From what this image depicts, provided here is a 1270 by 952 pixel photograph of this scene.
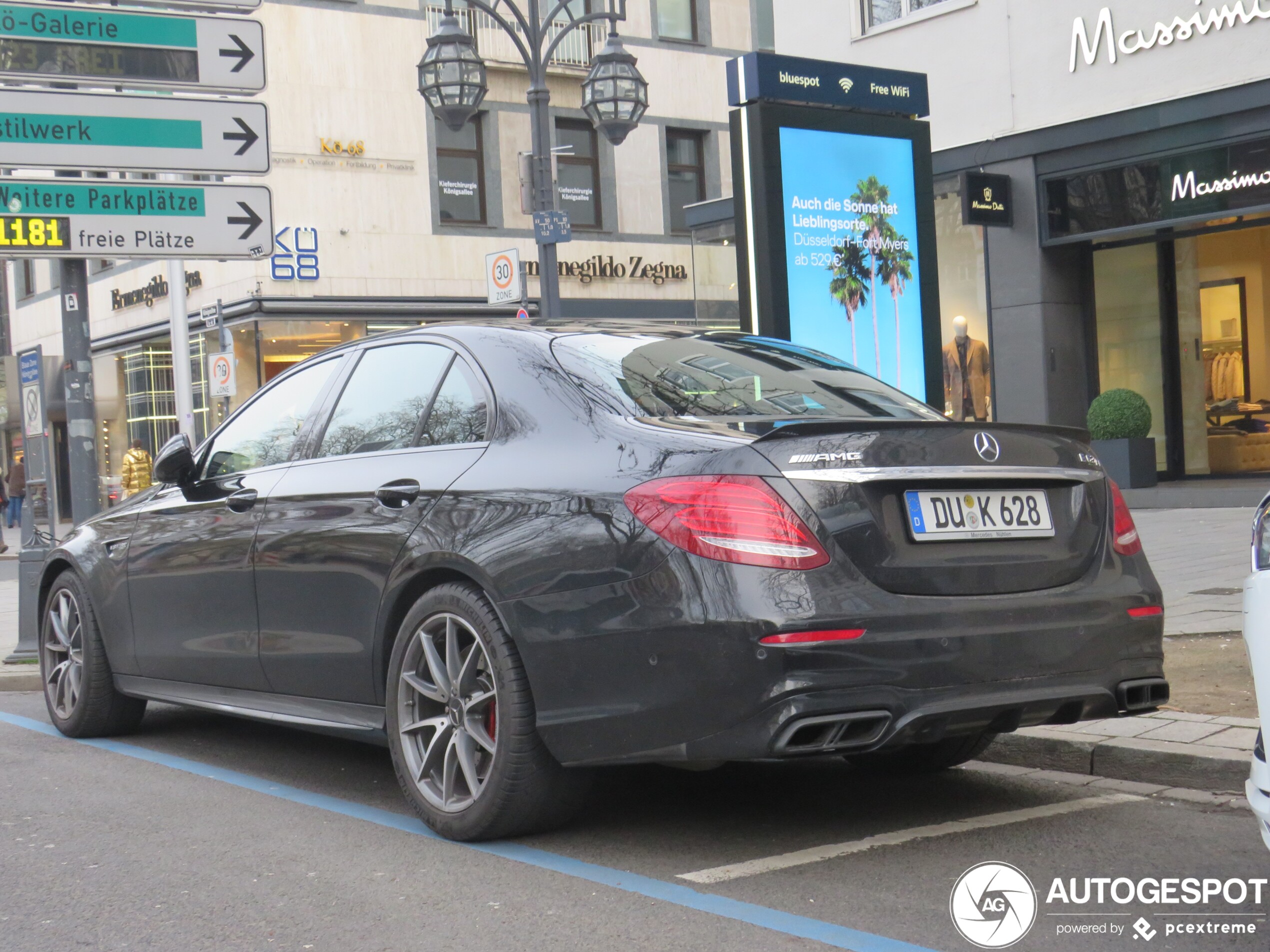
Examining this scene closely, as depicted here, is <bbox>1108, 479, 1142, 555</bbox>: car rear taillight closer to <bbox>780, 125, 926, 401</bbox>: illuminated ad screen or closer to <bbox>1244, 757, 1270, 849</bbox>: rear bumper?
<bbox>1244, 757, 1270, 849</bbox>: rear bumper

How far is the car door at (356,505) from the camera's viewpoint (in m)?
4.80

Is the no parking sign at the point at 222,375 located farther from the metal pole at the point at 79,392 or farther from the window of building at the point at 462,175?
the metal pole at the point at 79,392

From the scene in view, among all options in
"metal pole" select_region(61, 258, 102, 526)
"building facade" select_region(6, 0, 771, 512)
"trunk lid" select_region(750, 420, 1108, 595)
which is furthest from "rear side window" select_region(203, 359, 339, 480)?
"building facade" select_region(6, 0, 771, 512)

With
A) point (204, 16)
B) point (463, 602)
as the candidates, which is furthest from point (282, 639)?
point (204, 16)

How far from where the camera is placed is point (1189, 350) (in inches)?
674

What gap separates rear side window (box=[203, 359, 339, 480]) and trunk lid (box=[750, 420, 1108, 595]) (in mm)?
2284

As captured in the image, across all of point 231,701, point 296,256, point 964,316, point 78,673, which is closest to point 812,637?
point 231,701

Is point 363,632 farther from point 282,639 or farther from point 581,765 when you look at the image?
point 581,765

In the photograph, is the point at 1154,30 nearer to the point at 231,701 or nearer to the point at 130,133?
the point at 130,133

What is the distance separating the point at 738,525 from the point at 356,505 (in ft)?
5.20

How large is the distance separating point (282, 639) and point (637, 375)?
1634 millimetres

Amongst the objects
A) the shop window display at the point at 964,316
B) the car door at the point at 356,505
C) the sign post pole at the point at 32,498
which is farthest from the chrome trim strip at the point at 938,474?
the shop window display at the point at 964,316

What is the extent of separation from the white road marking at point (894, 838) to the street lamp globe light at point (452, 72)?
10.2m

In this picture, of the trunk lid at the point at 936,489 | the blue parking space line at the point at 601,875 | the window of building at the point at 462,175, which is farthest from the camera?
the window of building at the point at 462,175
